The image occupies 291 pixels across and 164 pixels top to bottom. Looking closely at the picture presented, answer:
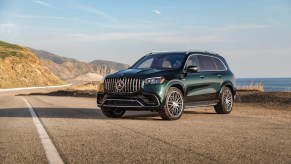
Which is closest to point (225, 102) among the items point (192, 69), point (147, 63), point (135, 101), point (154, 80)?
point (192, 69)

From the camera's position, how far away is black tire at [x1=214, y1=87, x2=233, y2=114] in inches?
511

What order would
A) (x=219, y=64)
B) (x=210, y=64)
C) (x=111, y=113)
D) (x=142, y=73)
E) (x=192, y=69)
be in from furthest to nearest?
(x=219, y=64) < (x=210, y=64) < (x=111, y=113) < (x=192, y=69) < (x=142, y=73)

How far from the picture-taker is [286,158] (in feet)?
18.3

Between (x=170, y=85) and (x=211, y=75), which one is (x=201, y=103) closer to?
(x=211, y=75)

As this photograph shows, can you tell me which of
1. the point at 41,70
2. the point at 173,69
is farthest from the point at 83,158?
the point at 41,70

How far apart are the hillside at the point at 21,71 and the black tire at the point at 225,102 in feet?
256

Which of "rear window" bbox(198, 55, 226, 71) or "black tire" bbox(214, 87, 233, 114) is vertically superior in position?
"rear window" bbox(198, 55, 226, 71)

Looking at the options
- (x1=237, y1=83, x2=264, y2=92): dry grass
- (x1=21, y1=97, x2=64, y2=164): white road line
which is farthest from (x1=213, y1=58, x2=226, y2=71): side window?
(x1=237, y1=83, x2=264, y2=92): dry grass

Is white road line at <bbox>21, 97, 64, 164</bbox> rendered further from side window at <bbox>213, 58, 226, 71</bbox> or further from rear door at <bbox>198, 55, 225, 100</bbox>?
side window at <bbox>213, 58, 226, 71</bbox>

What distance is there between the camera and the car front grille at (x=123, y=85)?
10.7 m

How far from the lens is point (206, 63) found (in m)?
12.8

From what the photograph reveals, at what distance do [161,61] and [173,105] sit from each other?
1790 millimetres

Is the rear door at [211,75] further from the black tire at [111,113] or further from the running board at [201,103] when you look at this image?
the black tire at [111,113]

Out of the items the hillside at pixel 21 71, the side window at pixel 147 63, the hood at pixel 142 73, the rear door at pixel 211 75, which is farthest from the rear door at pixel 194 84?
the hillside at pixel 21 71
